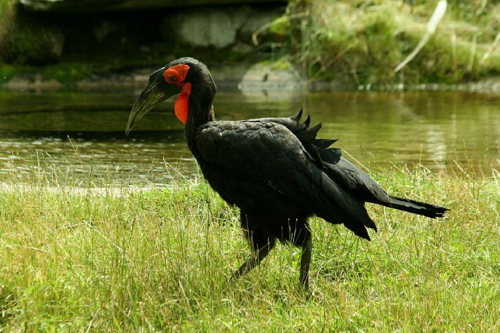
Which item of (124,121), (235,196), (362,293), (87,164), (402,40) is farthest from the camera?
(402,40)

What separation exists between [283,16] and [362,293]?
1353cm

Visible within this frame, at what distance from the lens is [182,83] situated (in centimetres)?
487

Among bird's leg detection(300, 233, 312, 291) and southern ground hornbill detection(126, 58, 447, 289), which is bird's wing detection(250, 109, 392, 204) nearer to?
southern ground hornbill detection(126, 58, 447, 289)

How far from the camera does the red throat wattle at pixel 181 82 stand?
481 centimetres

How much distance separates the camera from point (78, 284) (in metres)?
3.95

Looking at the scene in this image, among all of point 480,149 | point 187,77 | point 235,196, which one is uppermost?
point 187,77

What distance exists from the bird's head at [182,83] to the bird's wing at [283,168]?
1.36 feet

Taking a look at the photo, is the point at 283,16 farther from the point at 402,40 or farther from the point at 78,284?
the point at 78,284

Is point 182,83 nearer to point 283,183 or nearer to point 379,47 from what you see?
point 283,183

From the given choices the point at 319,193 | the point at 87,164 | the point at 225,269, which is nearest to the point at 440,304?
the point at 319,193

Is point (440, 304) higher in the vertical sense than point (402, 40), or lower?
lower

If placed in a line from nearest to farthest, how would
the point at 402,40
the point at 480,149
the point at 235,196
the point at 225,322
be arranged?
the point at 225,322 → the point at 235,196 → the point at 480,149 → the point at 402,40

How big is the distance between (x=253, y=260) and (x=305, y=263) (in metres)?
0.32

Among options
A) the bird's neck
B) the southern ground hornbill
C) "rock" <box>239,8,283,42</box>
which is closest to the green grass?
the southern ground hornbill
